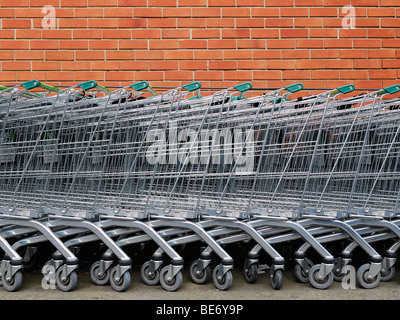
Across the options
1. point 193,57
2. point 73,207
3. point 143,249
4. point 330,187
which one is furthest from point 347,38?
point 73,207

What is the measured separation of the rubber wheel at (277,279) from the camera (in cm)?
307

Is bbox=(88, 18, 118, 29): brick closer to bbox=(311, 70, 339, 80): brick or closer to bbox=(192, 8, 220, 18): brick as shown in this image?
bbox=(192, 8, 220, 18): brick

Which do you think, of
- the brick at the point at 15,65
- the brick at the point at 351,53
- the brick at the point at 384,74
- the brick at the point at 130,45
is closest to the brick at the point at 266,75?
the brick at the point at 351,53

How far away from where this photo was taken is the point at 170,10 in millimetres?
4777

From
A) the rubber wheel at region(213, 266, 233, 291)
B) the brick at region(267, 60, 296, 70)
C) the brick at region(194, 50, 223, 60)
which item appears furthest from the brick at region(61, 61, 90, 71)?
the rubber wheel at region(213, 266, 233, 291)

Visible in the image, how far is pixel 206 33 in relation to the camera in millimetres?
4805

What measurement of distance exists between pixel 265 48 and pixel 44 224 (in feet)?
9.96

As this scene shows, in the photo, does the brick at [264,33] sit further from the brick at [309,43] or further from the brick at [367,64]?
the brick at [367,64]

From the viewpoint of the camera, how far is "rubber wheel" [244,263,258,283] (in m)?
3.23

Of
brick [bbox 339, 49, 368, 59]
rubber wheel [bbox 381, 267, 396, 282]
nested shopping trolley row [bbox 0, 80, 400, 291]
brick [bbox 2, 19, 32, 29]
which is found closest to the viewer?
nested shopping trolley row [bbox 0, 80, 400, 291]

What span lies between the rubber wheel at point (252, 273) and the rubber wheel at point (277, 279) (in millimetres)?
161

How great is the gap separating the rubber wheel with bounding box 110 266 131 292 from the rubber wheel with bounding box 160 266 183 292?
24 cm

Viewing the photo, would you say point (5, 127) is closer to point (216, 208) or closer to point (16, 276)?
point (16, 276)

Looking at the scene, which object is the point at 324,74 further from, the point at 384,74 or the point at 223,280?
the point at 223,280
